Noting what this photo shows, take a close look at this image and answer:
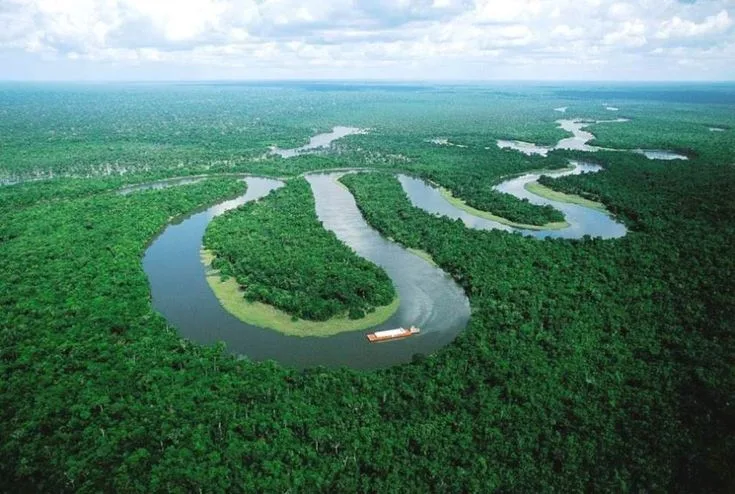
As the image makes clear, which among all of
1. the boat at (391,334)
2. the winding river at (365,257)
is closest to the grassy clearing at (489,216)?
the winding river at (365,257)

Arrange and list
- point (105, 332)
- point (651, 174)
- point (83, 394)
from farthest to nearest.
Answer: point (651, 174)
point (105, 332)
point (83, 394)

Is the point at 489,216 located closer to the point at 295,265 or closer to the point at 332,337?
the point at 295,265

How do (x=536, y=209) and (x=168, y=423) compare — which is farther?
(x=536, y=209)

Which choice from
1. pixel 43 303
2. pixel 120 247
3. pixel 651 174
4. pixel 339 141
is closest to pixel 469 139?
pixel 339 141

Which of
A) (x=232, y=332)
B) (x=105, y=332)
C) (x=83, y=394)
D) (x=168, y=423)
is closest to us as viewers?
(x=168, y=423)

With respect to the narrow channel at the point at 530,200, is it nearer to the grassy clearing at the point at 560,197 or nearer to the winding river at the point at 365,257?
the winding river at the point at 365,257

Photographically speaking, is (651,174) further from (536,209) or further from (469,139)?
(469,139)

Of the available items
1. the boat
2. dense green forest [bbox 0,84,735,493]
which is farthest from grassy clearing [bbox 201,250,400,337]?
dense green forest [bbox 0,84,735,493]

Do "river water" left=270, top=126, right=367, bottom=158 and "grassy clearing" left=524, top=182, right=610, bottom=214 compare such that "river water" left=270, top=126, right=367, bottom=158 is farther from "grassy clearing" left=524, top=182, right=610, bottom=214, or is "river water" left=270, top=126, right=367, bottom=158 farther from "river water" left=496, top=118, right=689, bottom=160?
"grassy clearing" left=524, top=182, right=610, bottom=214
